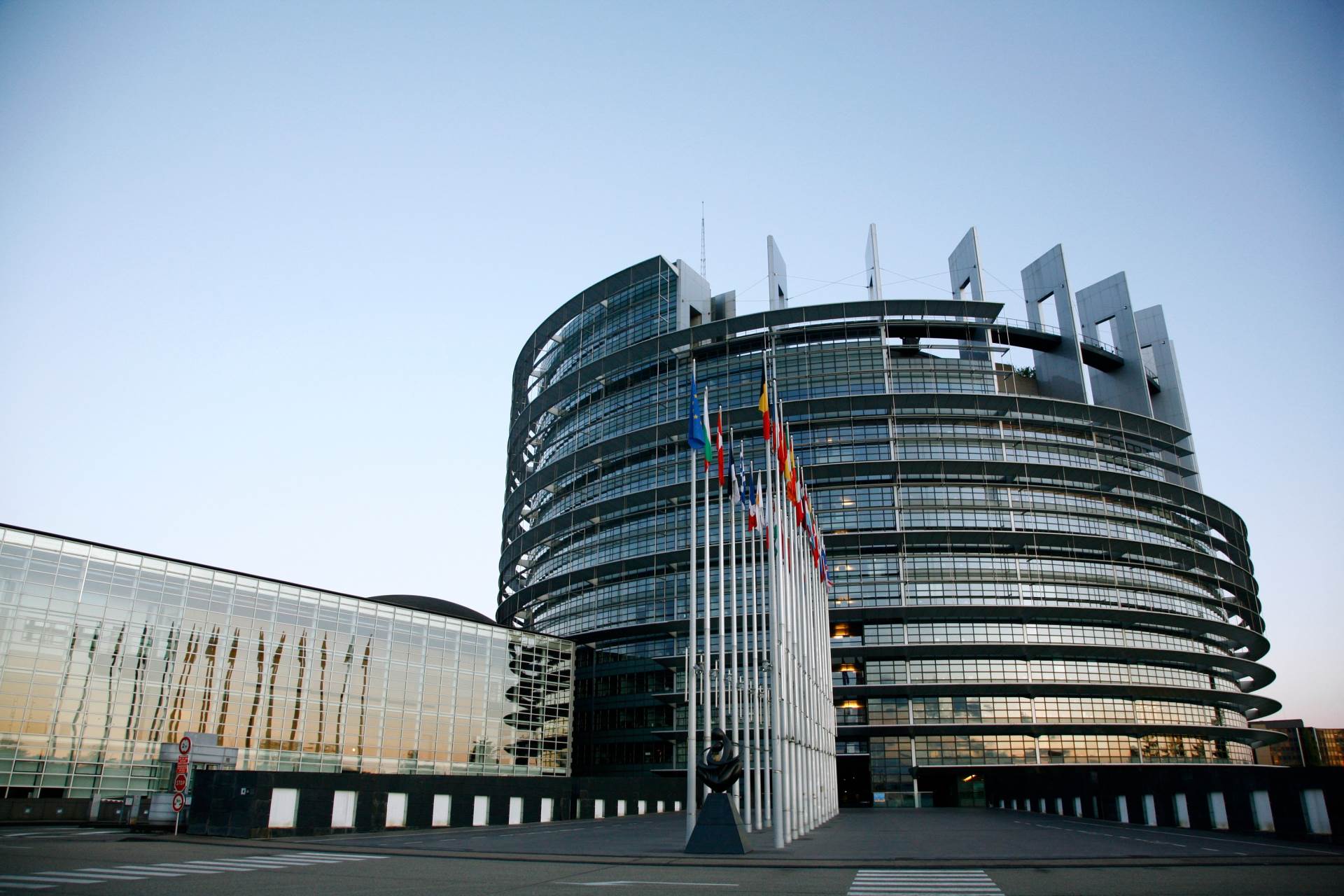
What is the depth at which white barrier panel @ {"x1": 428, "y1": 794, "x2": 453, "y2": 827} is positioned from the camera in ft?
124

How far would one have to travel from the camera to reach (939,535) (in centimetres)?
8156

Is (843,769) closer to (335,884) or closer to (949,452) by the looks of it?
(949,452)

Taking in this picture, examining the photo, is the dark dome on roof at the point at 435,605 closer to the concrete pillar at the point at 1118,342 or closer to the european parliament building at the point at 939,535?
the european parliament building at the point at 939,535

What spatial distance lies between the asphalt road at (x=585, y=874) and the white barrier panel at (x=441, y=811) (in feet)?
41.7

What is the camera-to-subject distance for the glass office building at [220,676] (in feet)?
143

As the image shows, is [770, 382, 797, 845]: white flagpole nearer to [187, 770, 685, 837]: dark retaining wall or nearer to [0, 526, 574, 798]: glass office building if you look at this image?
[187, 770, 685, 837]: dark retaining wall

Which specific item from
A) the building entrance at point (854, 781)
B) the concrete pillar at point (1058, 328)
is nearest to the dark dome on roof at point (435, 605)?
the building entrance at point (854, 781)

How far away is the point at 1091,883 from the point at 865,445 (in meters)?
69.7

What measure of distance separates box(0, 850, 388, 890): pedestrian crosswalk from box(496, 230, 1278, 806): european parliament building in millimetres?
57804

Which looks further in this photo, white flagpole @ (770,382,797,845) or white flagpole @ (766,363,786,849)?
white flagpole @ (770,382,797,845)

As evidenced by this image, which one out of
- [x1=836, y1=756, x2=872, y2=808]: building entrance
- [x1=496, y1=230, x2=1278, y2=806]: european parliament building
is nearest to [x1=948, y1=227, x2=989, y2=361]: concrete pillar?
[x1=496, y1=230, x2=1278, y2=806]: european parliament building

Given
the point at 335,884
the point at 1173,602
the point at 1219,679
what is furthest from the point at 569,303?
the point at 335,884

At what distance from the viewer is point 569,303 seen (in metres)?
103

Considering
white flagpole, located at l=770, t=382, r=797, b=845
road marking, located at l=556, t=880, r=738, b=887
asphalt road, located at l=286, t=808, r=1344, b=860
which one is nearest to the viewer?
road marking, located at l=556, t=880, r=738, b=887
